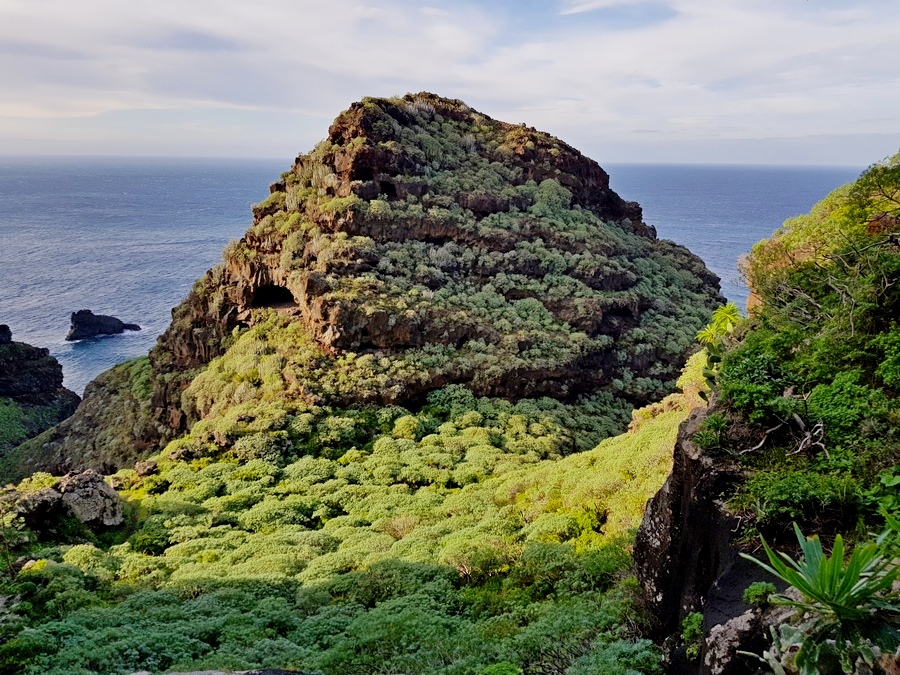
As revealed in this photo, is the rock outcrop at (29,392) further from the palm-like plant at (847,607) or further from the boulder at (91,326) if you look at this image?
the palm-like plant at (847,607)

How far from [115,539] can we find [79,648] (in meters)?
10.5

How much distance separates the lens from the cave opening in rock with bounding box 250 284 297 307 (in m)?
38.8

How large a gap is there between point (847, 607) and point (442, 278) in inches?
1345

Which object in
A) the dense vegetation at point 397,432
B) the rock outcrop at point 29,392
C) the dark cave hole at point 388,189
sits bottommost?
the rock outcrop at point 29,392

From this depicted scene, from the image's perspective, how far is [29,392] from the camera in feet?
194

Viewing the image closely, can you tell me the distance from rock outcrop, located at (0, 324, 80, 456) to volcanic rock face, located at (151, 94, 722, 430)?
2399 cm

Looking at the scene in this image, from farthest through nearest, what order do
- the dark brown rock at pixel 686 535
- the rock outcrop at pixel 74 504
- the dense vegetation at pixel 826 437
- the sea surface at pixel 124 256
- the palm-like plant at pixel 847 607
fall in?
the sea surface at pixel 124 256 → the rock outcrop at pixel 74 504 → the dark brown rock at pixel 686 535 → the dense vegetation at pixel 826 437 → the palm-like plant at pixel 847 607

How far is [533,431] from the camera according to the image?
30688mm

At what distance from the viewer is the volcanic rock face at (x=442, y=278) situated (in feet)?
112

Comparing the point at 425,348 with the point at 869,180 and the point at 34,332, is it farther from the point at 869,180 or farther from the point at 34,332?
the point at 34,332

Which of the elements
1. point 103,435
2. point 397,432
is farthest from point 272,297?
point 397,432

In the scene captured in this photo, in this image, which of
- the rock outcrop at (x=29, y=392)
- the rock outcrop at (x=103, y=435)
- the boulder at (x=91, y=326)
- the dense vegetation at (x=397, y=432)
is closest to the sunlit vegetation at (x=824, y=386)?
the dense vegetation at (x=397, y=432)

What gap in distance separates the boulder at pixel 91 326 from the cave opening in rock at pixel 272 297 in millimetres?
52229

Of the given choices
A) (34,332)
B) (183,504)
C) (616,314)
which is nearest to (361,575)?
(183,504)
